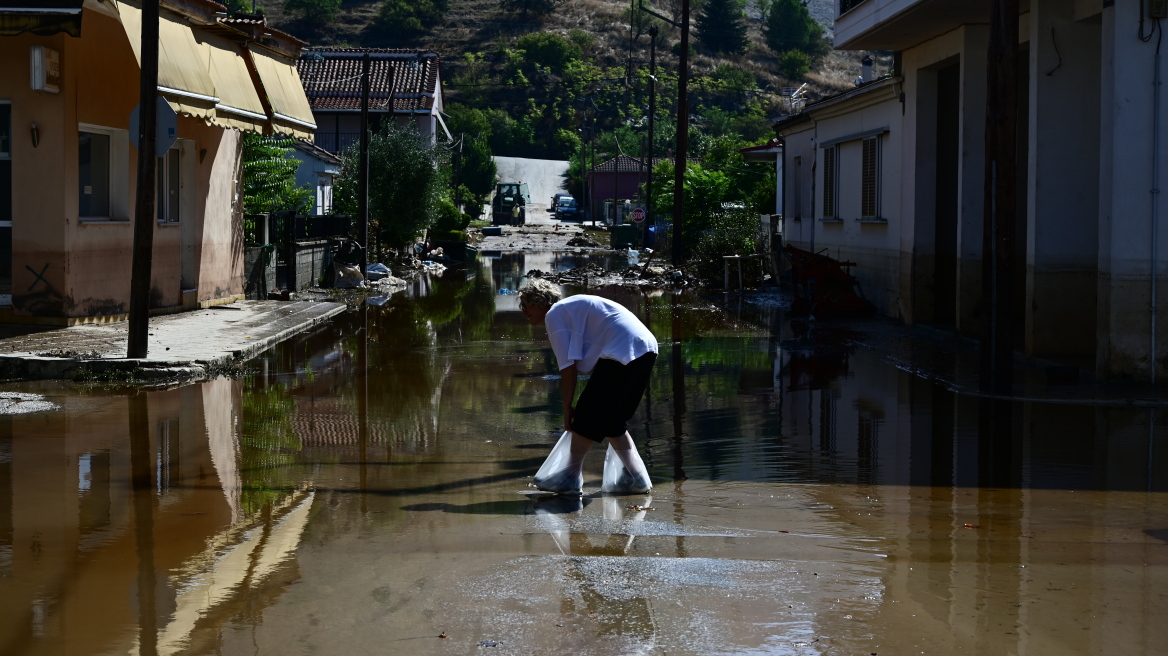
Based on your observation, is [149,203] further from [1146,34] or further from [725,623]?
[1146,34]

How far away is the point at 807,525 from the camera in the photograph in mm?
6609

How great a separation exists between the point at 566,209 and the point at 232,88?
228 ft

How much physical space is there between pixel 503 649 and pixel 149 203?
30.7 ft

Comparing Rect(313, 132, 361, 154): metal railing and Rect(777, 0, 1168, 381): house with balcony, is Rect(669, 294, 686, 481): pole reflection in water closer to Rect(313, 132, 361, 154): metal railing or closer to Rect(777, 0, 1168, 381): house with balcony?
Rect(777, 0, 1168, 381): house with balcony

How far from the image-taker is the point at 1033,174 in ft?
46.6

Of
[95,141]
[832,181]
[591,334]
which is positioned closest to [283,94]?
[95,141]

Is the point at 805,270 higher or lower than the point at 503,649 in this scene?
higher

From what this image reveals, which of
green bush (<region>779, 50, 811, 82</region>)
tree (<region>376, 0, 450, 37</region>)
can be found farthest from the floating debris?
tree (<region>376, 0, 450, 37</region>)

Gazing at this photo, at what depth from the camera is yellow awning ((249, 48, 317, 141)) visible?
761 inches

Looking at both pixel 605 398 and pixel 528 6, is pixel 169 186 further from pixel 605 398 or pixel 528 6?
pixel 528 6

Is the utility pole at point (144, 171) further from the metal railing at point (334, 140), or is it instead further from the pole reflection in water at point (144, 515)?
the metal railing at point (334, 140)

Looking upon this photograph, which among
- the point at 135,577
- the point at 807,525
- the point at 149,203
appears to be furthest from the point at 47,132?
the point at 807,525

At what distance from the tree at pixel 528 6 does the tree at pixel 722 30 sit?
1852cm

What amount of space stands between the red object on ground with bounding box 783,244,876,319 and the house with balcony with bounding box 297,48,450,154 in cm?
3831
